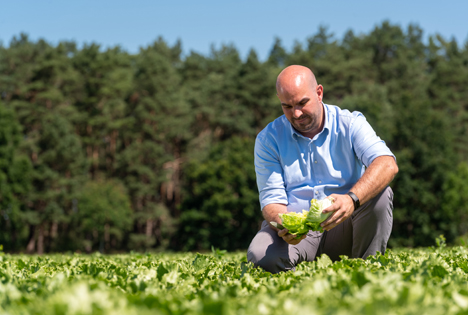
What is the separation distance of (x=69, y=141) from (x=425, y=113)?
3177 cm

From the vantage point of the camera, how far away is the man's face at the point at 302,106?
4.58 meters

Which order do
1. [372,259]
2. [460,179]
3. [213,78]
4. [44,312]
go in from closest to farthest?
1. [44,312]
2. [372,259]
3. [460,179]
4. [213,78]

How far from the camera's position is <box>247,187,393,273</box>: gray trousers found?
14.6 feet

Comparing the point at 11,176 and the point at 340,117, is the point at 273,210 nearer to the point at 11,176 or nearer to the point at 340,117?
the point at 340,117

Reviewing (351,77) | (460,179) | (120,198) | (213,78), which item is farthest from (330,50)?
(120,198)

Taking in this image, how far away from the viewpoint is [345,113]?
4.87m

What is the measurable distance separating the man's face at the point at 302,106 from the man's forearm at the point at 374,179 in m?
0.73

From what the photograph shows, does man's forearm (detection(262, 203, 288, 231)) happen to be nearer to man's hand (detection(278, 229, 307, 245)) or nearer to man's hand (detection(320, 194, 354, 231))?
man's hand (detection(278, 229, 307, 245))

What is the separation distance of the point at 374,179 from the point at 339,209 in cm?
53

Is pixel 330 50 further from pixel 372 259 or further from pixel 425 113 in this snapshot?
pixel 372 259

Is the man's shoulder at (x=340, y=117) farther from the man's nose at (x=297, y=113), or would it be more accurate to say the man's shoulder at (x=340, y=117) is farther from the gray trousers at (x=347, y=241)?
the gray trousers at (x=347, y=241)

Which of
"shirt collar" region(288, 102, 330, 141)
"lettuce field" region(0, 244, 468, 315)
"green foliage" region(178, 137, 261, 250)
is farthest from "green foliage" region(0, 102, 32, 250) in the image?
"lettuce field" region(0, 244, 468, 315)

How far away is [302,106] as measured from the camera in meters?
4.65

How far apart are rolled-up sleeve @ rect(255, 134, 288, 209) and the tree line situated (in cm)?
3731
